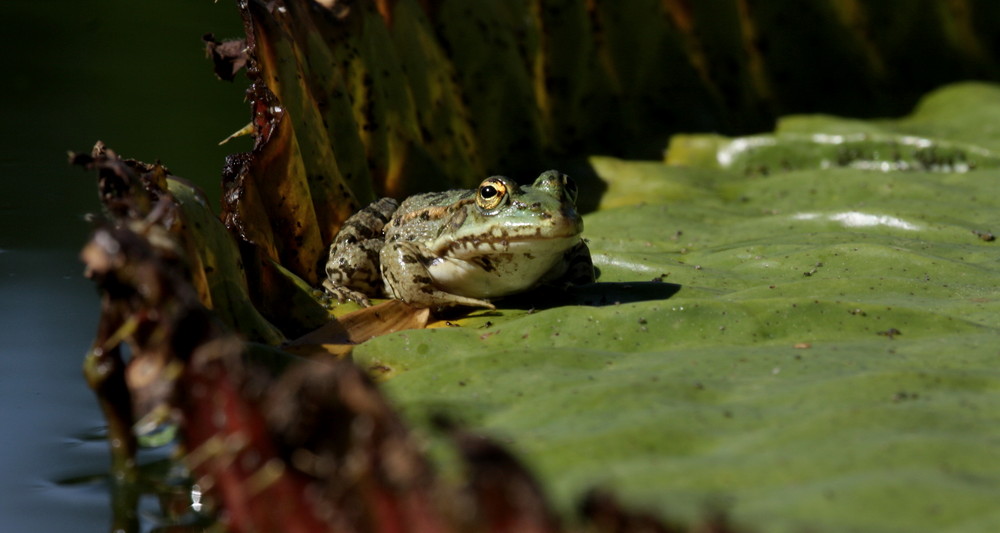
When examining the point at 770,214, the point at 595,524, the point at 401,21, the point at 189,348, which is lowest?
the point at 770,214

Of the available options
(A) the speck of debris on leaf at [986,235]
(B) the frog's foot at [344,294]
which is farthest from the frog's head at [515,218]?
(A) the speck of debris on leaf at [986,235]

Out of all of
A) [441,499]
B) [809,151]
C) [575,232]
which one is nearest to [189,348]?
[441,499]

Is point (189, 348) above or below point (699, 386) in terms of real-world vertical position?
above

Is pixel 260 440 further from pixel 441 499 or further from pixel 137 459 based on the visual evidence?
pixel 137 459

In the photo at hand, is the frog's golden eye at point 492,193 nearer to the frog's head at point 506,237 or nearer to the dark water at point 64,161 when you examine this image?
the frog's head at point 506,237

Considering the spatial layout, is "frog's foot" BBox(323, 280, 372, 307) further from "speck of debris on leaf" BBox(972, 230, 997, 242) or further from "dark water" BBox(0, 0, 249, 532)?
"speck of debris on leaf" BBox(972, 230, 997, 242)

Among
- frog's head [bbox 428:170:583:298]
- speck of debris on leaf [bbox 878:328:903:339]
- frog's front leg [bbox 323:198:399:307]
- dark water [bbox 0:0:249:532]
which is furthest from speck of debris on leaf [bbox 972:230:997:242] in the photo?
dark water [bbox 0:0:249:532]

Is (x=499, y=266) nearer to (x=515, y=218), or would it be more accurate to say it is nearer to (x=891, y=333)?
(x=515, y=218)
